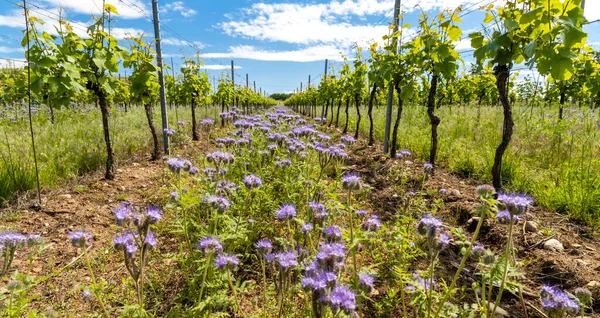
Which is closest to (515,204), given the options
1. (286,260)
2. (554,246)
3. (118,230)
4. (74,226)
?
(286,260)

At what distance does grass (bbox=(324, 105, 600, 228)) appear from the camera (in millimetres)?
3987

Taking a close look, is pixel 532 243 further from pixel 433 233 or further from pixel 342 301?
pixel 342 301

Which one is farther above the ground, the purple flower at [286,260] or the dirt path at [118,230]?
the purple flower at [286,260]

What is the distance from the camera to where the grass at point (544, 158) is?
3987 mm

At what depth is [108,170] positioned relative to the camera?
215 inches

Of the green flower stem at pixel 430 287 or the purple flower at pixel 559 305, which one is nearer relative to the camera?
the purple flower at pixel 559 305

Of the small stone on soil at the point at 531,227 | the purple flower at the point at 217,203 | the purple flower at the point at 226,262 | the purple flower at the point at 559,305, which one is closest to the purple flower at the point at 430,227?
the purple flower at the point at 559,305

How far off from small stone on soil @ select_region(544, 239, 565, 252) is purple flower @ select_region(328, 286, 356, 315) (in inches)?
116

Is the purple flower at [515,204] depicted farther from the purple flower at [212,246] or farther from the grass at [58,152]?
the grass at [58,152]

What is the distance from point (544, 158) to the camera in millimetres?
5793

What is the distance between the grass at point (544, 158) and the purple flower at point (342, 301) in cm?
177

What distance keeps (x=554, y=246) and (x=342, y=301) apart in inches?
119

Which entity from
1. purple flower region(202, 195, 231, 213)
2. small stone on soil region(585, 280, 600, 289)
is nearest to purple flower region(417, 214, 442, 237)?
purple flower region(202, 195, 231, 213)

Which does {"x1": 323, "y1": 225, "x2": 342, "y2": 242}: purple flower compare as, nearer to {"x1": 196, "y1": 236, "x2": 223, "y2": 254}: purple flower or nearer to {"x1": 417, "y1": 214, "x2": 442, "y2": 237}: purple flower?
{"x1": 417, "y1": 214, "x2": 442, "y2": 237}: purple flower
